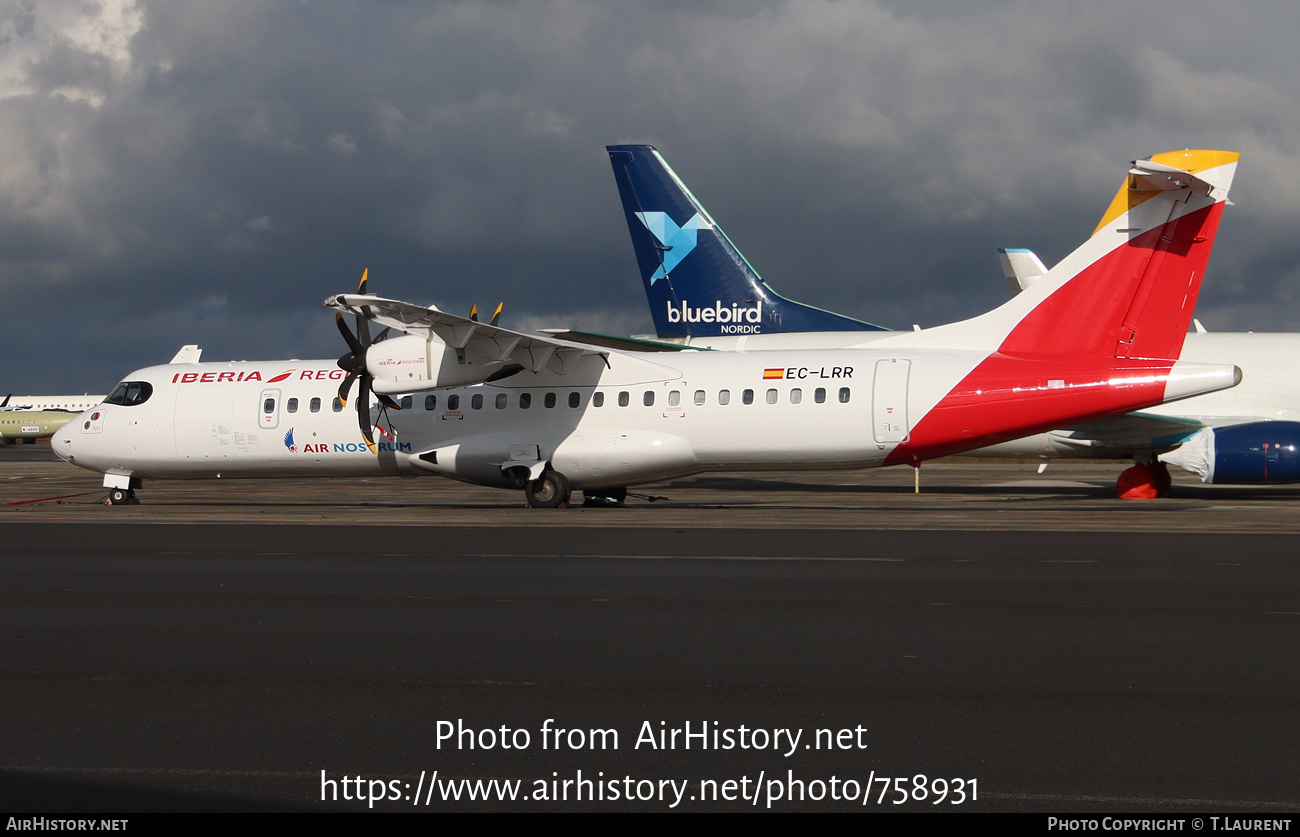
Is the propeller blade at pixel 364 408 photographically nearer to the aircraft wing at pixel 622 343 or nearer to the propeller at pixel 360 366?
the propeller at pixel 360 366

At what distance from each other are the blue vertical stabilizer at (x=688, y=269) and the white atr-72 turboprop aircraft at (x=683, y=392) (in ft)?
20.0

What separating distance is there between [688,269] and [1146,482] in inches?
503

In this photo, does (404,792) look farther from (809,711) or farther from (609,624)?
(609,624)

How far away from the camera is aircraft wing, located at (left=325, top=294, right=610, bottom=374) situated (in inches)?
816

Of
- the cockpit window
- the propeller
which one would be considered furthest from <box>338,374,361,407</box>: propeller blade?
the cockpit window

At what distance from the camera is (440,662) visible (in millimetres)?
7496

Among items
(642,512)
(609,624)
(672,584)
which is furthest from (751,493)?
(609,624)

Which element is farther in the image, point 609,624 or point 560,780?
point 609,624

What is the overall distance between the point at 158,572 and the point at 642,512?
10.7 metres

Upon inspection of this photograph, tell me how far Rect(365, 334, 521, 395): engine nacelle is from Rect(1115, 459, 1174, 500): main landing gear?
571 inches

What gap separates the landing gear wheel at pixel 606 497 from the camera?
79.5 ft

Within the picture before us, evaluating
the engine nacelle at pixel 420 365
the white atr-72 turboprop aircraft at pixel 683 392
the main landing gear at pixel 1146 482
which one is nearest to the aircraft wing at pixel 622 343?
the white atr-72 turboprop aircraft at pixel 683 392

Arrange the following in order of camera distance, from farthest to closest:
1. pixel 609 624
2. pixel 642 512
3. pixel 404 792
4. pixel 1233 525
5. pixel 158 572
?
pixel 642 512 → pixel 1233 525 → pixel 158 572 → pixel 609 624 → pixel 404 792
